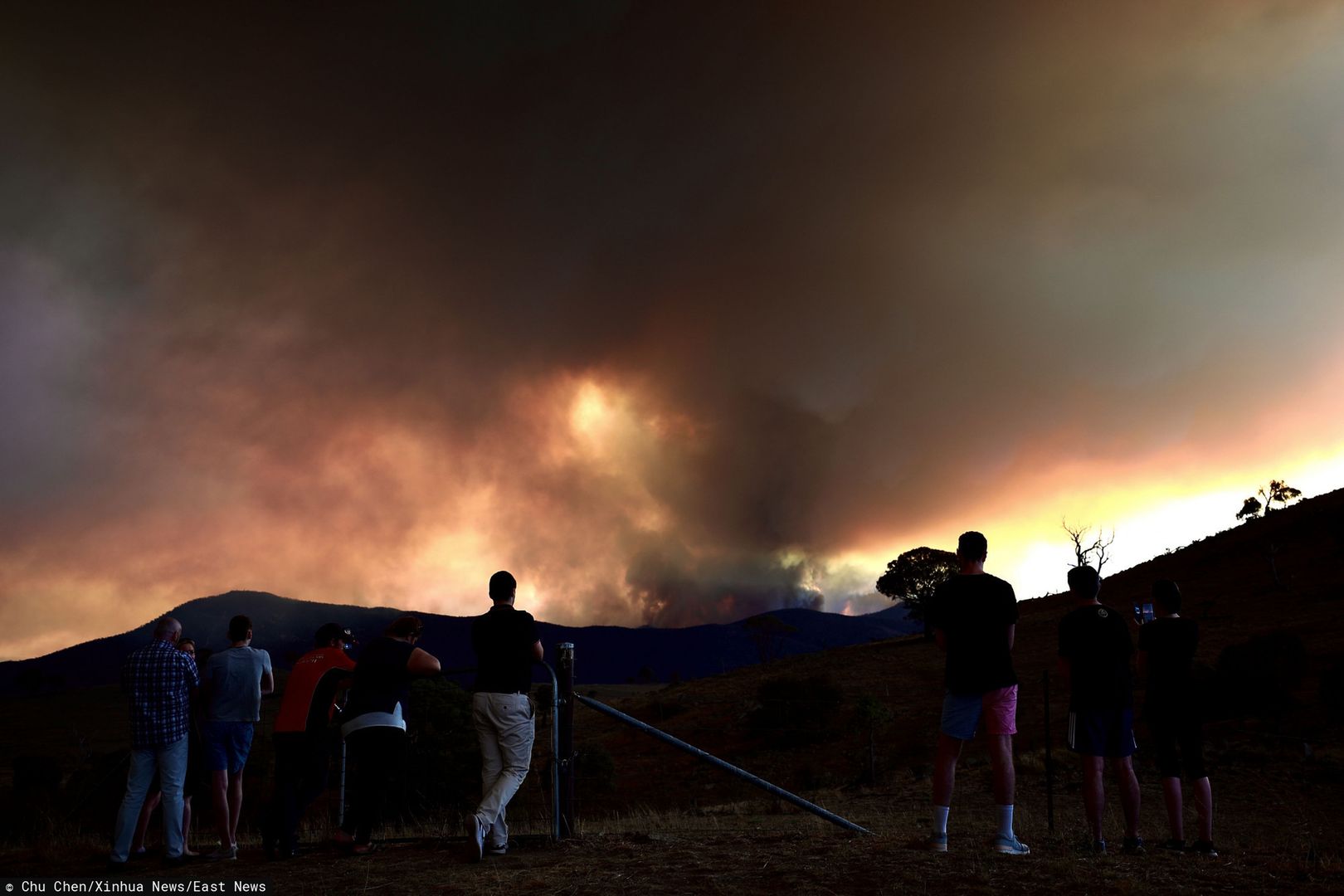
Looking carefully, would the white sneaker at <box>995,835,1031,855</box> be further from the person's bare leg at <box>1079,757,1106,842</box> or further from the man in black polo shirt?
the man in black polo shirt

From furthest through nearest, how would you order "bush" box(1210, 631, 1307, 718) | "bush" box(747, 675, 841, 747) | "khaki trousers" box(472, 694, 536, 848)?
"bush" box(747, 675, 841, 747) → "bush" box(1210, 631, 1307, 718) → "khaki trousers" box(472, 694, 536, 848)

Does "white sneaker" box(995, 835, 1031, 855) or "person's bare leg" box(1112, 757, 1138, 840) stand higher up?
"person's bare leg" box(1112, 757, 1138, 840)

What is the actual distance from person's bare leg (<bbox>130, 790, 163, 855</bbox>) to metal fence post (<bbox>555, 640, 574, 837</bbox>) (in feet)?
12.3

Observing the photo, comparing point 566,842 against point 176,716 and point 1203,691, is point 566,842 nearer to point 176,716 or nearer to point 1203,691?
point 176,716

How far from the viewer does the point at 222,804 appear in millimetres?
8000

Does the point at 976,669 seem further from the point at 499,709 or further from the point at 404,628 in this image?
the point at 404,628

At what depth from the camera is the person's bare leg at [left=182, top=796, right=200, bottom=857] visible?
310 inches

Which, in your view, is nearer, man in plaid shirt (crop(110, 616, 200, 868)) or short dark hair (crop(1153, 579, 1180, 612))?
short dark hair (crop(1153, 579, 1180, 612))

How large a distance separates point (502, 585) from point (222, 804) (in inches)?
141

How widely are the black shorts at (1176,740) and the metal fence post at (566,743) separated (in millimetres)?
5173

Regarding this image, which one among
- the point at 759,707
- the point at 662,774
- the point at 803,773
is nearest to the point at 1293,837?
the point at 803,773

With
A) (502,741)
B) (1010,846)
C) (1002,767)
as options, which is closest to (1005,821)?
(1010,846)

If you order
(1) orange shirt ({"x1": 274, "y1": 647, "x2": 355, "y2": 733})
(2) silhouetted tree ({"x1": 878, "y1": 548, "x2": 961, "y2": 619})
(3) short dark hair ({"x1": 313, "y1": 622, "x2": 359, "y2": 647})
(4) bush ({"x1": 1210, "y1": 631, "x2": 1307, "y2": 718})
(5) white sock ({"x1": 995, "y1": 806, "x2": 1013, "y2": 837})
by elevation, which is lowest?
(4) bush ({"x1": 1210, "y1": 631, "x2": 1307, "y2": 718})

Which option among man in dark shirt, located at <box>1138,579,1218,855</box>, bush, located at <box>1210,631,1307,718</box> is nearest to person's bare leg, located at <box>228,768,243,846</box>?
man in dark shirt, located at <box>1138,579,1218,855</box>
